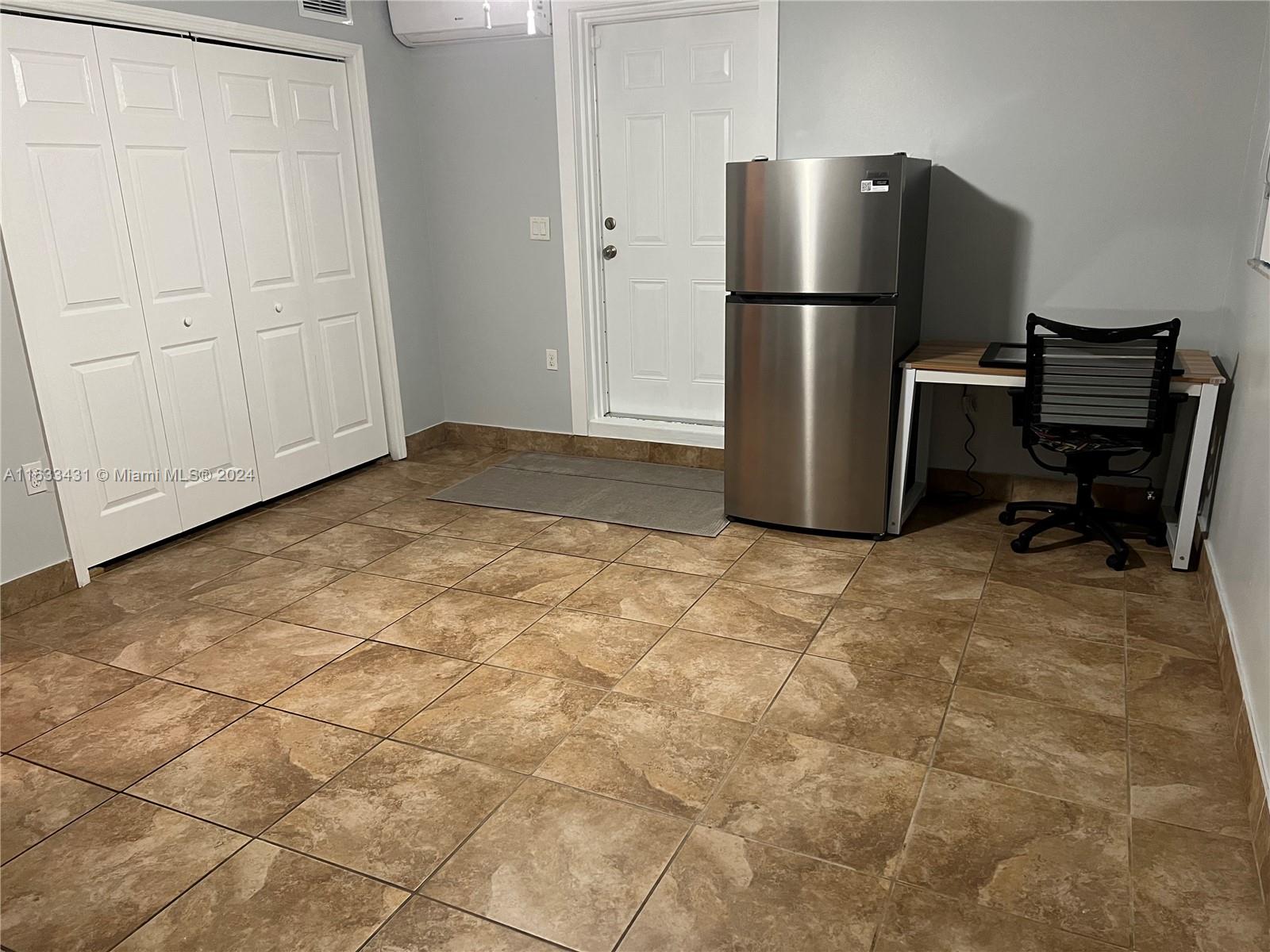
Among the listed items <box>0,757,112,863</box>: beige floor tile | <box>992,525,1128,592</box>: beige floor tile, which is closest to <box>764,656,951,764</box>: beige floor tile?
<box>992,525,1128,592</box>: beige floor tile

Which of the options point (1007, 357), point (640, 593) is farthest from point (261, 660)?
point (1007, 357)

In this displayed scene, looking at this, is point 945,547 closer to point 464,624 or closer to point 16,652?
point 464,624

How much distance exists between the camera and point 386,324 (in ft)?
15.2

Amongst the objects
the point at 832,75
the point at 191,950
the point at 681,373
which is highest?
the point at 832,75

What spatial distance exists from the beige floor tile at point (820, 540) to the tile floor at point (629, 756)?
0.03 m

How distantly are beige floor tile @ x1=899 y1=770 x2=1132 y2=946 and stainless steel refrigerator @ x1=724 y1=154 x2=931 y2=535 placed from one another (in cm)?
157

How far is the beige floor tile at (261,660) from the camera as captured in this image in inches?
103

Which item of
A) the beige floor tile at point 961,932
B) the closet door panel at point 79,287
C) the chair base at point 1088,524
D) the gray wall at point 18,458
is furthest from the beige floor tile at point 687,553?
the gray wall at point 18,458

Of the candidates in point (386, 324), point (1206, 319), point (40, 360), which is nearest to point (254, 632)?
point (40, 360)

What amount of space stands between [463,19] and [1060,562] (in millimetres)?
3427

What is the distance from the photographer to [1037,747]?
87.5 inches

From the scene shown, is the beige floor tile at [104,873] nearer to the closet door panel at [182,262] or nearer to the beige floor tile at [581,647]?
the beige floor tile at [581,647]

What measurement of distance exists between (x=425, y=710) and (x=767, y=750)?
0.91m

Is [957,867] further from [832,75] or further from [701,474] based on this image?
[832,75]
